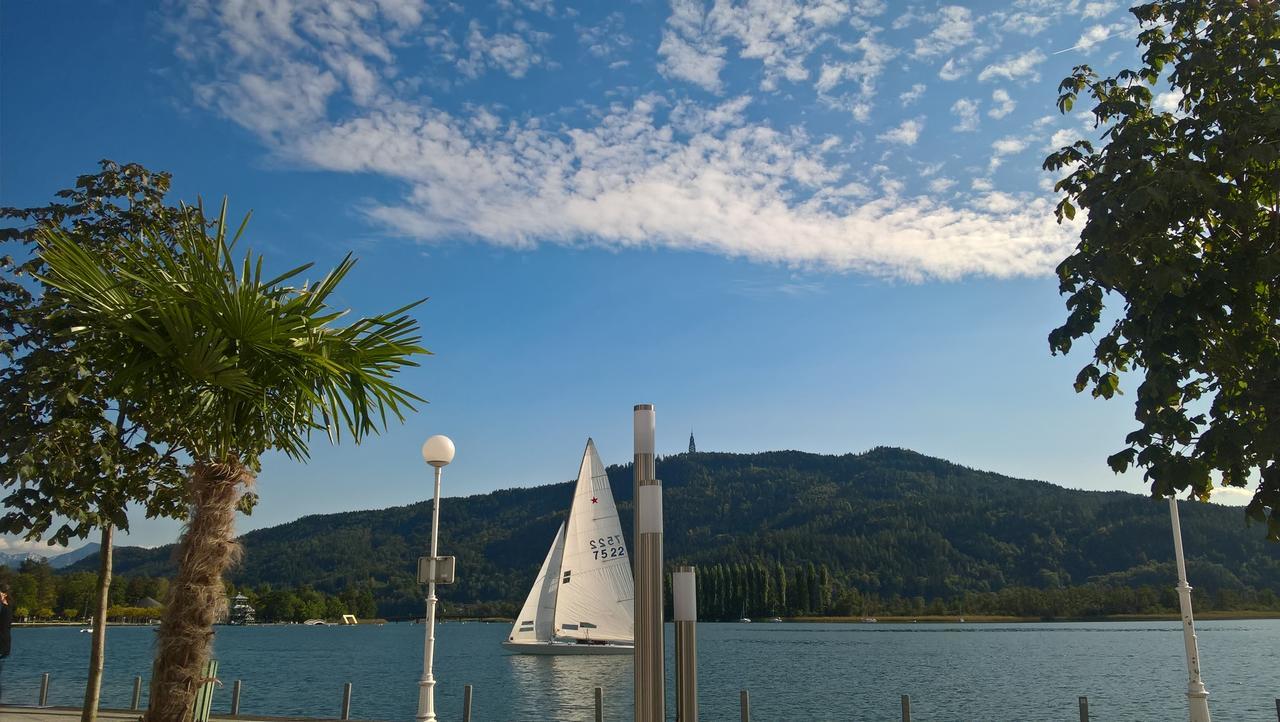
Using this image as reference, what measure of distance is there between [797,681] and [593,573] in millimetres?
13371

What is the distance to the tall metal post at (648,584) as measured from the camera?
8.60m

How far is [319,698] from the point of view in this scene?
1777 inches

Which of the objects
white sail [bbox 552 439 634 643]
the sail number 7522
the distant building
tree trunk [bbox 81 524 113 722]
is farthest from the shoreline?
tree trunk [bbox 81 524 113 722]

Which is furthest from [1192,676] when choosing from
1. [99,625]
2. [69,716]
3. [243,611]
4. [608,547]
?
[243,611]

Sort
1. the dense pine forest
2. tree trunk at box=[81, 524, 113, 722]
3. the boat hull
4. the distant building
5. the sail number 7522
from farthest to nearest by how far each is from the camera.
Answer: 1. the distant building
2. the dense pine forest
3. the boat hull
4. the sail number 7522
5. tree trunk at box=[81, 524, 113, 722]

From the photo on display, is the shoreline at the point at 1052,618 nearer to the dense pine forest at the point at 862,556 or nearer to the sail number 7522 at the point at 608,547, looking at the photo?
the dense pine forest at the point at 862,556

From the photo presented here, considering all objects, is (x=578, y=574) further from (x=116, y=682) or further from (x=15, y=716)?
(x=15, y=716)

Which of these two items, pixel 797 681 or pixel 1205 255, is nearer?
pixel 1205 255

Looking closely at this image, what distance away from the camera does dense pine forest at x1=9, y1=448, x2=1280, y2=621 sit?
4974 inches

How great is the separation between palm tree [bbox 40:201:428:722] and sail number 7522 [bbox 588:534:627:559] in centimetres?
4365

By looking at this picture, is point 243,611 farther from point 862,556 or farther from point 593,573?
point 593,573

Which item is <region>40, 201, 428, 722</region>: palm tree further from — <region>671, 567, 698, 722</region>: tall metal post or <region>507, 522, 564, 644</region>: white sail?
<region>507, 522, 564, 644</region>: white sail

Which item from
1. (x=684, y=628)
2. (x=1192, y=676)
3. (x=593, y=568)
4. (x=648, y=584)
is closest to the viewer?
(x=648, y=584)

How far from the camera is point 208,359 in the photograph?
8.72 metres
